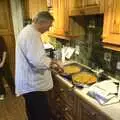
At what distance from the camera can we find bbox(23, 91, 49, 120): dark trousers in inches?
80.5

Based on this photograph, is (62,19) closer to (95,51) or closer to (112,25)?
(95,51)

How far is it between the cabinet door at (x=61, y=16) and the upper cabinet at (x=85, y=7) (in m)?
0.14

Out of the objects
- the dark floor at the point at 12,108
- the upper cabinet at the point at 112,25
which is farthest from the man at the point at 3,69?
the upper cabinet at the point at 112,25

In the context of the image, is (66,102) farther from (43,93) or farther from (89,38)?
(89,38)

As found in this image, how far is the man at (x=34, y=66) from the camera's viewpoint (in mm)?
1833

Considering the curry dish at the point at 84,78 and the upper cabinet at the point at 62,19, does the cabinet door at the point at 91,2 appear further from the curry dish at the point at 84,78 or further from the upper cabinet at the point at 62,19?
the curry dish at the point at 84,78

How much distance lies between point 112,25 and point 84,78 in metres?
0.78

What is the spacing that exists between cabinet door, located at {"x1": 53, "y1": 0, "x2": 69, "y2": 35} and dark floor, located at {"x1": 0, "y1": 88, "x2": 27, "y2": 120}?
1453 mm

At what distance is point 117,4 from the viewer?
1.29 meters

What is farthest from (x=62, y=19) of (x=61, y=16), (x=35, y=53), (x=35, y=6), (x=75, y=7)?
(x=35, y=6)

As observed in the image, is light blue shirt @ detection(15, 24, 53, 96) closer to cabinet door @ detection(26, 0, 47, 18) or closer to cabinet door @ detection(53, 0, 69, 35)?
cabinet door @ detection(53, 0, 69, 35)

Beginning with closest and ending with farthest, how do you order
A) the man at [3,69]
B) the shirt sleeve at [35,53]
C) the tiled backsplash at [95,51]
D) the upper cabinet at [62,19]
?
the shirt sleeve at [35,53] < the tiled backsplash at [95,51] < the upper cabinet at [62,19] < the man at [3,69]

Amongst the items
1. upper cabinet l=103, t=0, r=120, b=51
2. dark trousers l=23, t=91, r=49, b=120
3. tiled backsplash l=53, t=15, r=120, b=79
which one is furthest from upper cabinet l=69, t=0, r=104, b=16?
dark trousers l=23, t=91, r=49, b=120

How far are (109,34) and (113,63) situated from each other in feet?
2.01
